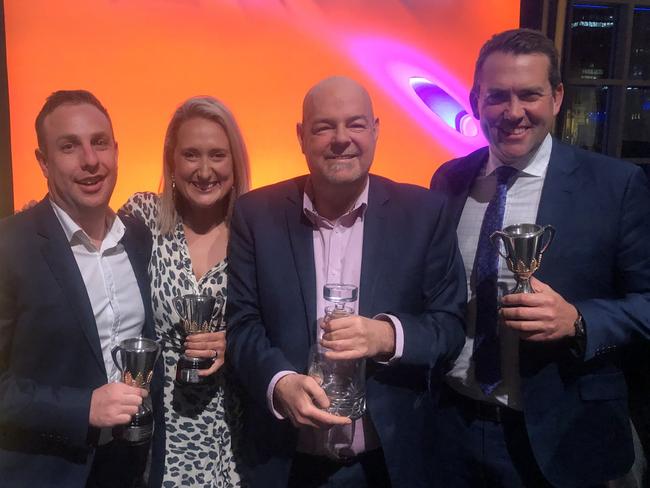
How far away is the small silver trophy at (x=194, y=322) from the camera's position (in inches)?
73.5

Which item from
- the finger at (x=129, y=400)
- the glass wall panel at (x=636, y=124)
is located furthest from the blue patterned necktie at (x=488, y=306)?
the glass wall panel at (x=636, y=124)

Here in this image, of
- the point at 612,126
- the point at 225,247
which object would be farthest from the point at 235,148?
the point at 612,126

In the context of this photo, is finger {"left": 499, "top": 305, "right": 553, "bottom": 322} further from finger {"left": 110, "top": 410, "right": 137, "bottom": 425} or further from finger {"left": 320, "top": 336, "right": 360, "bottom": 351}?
finger {"left": 110, "top": 410, "right": 137, "bottom": 425}

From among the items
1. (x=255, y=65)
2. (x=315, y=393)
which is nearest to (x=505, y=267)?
(x=315, y=393)

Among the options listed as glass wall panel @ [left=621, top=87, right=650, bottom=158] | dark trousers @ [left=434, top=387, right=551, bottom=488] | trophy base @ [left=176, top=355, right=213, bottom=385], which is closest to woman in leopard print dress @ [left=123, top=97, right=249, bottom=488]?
trophy base @ [left=176, top=355, right=213, bottom=385]

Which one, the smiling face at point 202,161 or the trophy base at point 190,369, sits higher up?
the smiling face at point 202,161

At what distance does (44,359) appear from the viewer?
1734 mm

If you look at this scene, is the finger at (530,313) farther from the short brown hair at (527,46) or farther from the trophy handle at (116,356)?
the trophy handle at (116,356)

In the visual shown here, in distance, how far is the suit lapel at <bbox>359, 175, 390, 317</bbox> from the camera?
5.70ft

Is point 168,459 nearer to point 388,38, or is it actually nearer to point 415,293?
point 415,293

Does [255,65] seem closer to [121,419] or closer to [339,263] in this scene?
[339,263]

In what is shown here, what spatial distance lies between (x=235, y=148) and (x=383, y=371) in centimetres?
106

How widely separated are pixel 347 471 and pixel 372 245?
2.48ft

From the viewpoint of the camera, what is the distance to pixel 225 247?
2193mm
